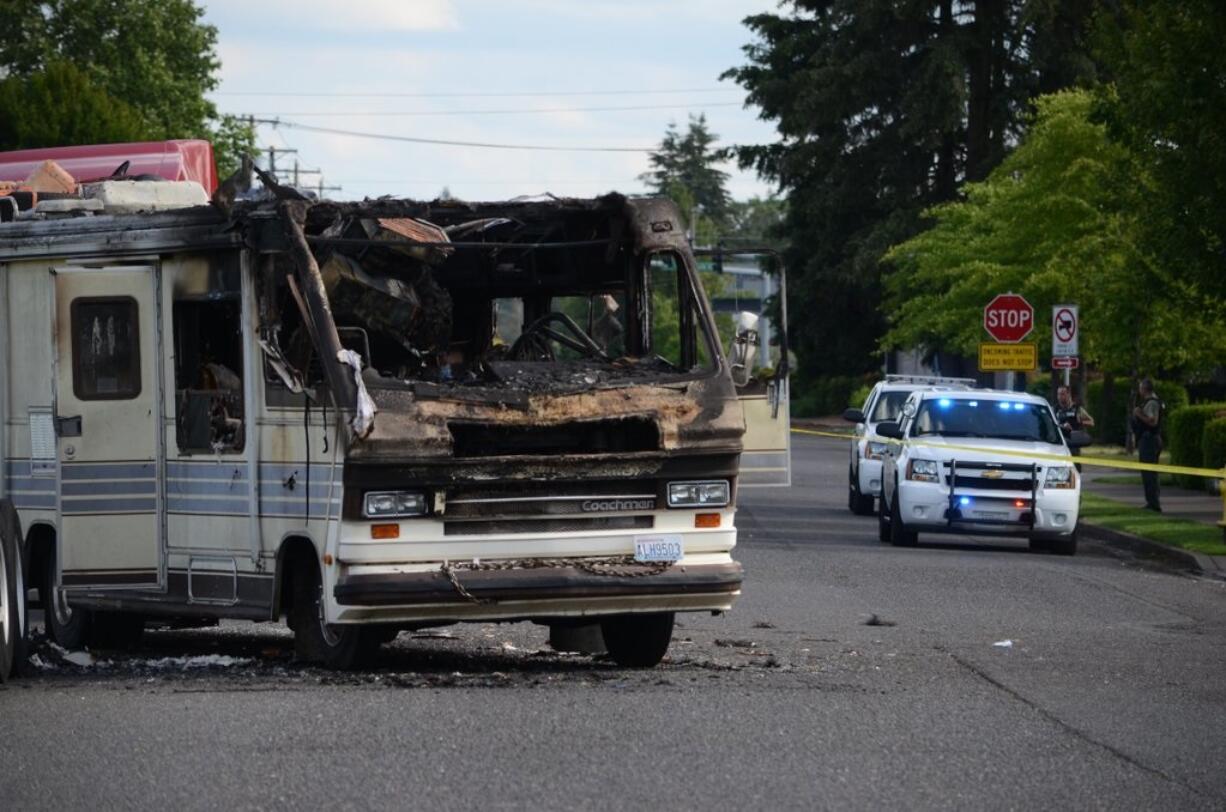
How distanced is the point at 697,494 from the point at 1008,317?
26.1 metres

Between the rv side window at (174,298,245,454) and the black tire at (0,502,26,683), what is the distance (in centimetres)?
113

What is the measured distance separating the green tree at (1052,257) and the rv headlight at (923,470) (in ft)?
32.4

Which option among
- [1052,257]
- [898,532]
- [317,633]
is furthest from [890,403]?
[317,633]

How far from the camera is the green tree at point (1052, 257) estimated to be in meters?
39.2

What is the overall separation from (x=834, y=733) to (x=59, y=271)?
19.1 ft

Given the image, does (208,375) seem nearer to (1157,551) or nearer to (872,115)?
(1157,551)

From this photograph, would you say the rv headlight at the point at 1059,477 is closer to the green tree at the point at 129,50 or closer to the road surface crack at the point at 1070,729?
the road surface crack at the point at 1070,729

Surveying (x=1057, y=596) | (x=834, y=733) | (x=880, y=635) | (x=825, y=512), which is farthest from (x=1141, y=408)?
(x=834, y=733)

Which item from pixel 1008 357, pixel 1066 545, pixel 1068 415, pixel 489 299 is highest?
pixel 489 299

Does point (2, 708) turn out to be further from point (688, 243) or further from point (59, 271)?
point (688, 243)

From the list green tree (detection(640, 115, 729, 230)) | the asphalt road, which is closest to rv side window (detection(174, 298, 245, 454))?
the asphalt road

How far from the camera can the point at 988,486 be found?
24938 millimetres

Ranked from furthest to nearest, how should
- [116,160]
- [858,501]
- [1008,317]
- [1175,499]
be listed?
[1008,317]
[1175,499]
[858,501]
[116,160]

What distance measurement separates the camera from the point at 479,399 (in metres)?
12.0
